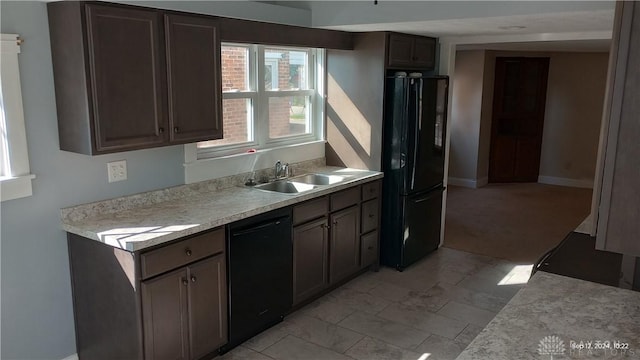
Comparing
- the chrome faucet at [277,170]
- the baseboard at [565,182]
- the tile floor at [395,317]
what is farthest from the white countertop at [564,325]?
the baseboard at [565,182]

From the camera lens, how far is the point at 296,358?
3.11 metres

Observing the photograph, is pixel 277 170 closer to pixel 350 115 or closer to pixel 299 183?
pixel 299 183

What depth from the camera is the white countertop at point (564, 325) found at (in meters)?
1.54

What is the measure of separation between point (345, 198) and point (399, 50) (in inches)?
53.1

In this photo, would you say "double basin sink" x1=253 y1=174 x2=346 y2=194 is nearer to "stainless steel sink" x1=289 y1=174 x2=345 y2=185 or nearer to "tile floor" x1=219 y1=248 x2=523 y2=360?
"stainless steel sink" x1=289 y1=174 x2=345 y2=185

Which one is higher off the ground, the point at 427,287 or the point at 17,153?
the point at 17,153

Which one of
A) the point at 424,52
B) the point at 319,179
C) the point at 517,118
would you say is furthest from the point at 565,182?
the point at 319,179

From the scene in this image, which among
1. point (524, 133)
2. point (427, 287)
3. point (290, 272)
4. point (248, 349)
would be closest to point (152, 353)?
point (248, 349)

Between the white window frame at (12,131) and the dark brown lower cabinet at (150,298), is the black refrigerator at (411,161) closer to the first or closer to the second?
the dark brown lower cabinet at (150,298)

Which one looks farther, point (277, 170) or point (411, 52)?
point (411, 52)

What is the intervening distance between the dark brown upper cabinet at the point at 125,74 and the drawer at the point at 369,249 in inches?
72.3

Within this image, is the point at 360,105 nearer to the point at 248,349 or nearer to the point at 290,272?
the point at 290,272

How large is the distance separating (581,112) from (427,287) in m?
5.18

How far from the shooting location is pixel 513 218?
6344 mm
